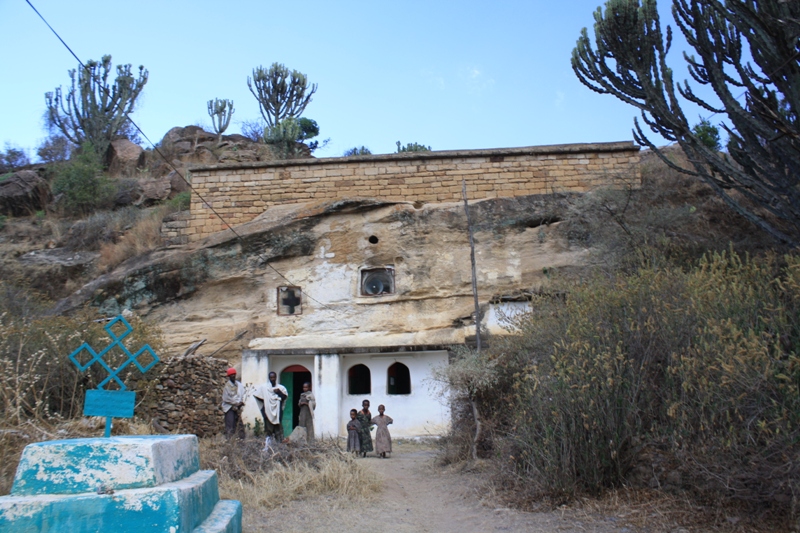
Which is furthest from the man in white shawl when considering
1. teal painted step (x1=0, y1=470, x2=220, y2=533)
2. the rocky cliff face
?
teal painted step (x1=0, y1=470, x2=220, y2=533)

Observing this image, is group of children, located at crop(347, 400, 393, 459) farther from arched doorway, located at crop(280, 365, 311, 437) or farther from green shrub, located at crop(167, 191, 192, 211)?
green shrub, located at crop(167, 191, 192, 211)

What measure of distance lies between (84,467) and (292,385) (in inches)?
487

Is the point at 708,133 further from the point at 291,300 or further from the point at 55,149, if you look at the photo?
the point at 55,149

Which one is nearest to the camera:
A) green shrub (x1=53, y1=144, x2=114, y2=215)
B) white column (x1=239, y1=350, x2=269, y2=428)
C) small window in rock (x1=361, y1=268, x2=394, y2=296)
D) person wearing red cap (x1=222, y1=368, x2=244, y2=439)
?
person wearing red cap (x1=222, y1=368, x2=244, y2=439)

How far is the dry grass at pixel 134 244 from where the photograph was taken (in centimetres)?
1739

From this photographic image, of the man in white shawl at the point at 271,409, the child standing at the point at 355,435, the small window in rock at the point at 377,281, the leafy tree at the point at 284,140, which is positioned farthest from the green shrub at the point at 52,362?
the leafy tree at the point at 284,140

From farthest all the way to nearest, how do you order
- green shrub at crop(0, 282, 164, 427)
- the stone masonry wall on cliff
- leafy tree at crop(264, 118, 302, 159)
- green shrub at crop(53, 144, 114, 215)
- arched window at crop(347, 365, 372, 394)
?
1. leafy tree at crop(264, 118, 302, 159)
2. green shrub at crop(53, 144, 114, 215)
3. the stone masonry wall on cliff
4. arched window at crop(347, 365, 372, 394)
5. green shrub at crop(0, 282, 164, 427)

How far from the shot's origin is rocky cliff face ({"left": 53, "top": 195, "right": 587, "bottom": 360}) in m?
15.6

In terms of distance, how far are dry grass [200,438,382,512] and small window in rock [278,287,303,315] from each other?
8.18 metres

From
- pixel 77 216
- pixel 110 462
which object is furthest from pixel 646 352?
pixel 77 216

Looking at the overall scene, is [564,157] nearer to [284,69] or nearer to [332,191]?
[332,191]

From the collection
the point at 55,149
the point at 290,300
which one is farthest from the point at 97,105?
the point at 290,300

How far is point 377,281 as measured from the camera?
16.3 metres

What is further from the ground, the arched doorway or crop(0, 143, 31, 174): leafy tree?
crop(0, 143, 31, 174): leafy tree
